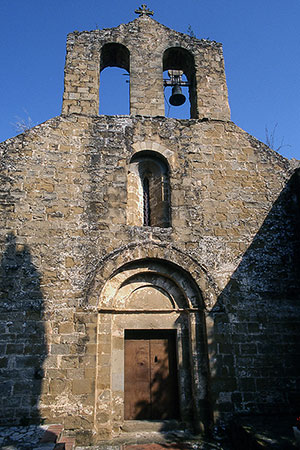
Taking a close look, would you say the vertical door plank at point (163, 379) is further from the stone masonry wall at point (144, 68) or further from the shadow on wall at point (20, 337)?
the stone masonry wall at point (144, 68)

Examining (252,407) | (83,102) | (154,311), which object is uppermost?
(83,102)

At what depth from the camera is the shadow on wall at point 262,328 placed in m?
5.84

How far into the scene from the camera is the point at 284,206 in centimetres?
730

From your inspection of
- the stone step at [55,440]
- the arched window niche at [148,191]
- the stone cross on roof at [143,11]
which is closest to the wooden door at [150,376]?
the stone step at [55,440]

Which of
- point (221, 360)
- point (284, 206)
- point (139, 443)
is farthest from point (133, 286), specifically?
point (284, 206)

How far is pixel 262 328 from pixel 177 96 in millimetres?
6227

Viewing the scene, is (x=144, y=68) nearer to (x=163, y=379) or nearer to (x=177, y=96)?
(x=177, y=96)

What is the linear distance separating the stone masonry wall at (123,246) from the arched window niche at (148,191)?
24cm

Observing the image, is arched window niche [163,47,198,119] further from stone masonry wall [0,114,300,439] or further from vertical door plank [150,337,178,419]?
vertical door plank [150,337,178,419]

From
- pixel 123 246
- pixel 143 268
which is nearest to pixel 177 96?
pixel 123 246

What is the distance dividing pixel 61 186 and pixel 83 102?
7.20ft

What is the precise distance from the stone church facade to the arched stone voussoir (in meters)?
0.02

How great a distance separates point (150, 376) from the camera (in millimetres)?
6152

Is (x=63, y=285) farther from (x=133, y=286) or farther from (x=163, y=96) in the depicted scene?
(x=163, y=96)
